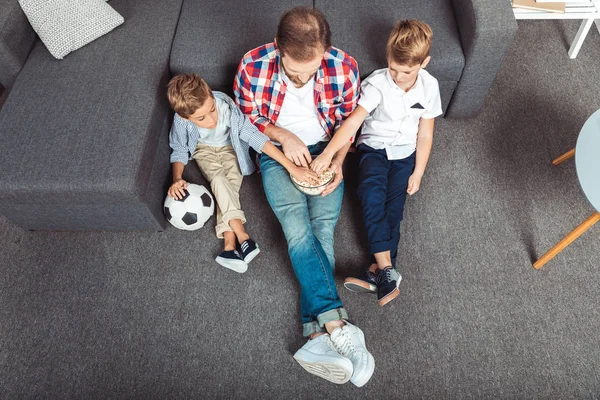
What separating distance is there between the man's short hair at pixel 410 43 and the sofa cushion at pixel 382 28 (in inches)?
13.8

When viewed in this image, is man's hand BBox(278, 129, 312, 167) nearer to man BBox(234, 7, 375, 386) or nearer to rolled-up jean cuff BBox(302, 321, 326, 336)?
man BBox(234, 7, 375, 386)

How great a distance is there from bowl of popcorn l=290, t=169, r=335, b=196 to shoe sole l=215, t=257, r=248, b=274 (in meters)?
0.40

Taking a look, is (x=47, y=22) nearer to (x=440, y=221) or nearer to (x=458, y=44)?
(x=458, y=44)

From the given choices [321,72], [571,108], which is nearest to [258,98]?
[321,72]

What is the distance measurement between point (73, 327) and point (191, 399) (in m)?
0.58

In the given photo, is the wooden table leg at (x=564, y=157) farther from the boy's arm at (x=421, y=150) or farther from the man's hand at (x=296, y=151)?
the man's hand at (x=296, y=151)

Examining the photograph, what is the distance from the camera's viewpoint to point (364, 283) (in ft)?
6.02

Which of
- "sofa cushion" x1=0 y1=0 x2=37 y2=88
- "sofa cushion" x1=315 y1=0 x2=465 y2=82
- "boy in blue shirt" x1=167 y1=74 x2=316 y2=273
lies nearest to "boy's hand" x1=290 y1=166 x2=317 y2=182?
"boy in blue shirt" x1=167 y1=74 x2=316 y2=273

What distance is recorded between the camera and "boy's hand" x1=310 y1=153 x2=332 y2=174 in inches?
73.2

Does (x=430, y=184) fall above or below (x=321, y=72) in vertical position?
below

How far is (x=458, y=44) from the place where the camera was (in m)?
2.04

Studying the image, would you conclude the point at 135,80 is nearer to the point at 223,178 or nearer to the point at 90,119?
the point at 90,119

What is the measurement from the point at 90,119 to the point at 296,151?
2.78ft

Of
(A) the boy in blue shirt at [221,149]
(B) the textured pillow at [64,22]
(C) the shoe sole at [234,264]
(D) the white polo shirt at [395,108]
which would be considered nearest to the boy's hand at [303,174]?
(A) the boy in blue shirt at [221,149]
